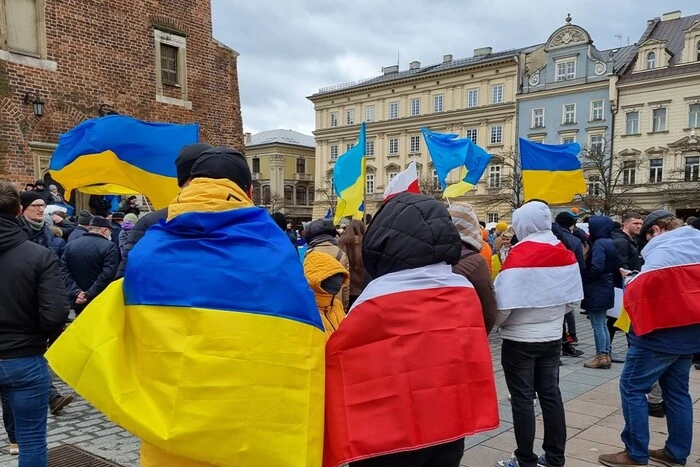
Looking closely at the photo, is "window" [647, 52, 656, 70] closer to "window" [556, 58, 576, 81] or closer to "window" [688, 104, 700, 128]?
"window" [688, 104, 700, 128]

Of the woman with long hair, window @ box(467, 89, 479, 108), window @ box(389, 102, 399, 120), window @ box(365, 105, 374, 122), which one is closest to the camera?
the woman with long hair

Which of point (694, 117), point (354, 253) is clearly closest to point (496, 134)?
point (694, 117)

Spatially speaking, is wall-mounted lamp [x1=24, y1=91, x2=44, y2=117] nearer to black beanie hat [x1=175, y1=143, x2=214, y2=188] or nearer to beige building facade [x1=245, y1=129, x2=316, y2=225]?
black beanie hat [x1=175, y1=143, x2=214, y2=188]

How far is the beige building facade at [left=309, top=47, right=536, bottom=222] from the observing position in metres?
51.9

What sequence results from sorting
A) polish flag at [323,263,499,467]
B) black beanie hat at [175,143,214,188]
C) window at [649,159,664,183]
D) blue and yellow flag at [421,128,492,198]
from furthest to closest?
window at [649,159,664,183], blue and yellow flag at [421,128,492,198], black beanie hat at [175,143,214,188], polish flag at [323,263,499,467]

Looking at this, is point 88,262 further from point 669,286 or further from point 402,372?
point 669,286

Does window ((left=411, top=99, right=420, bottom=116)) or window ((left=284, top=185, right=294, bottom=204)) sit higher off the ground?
window ((left=411, top=99, right=420, bottom=116))

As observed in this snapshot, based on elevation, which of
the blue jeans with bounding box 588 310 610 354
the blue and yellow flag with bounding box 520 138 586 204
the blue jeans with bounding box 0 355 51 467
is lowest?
the blue jeans with bounding box 588 310 610 354

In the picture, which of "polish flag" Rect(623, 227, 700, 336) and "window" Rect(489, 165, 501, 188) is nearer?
"polish flag" Rect(623, 227, 700, 336)

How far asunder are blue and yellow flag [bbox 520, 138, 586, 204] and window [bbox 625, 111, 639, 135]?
128 ft

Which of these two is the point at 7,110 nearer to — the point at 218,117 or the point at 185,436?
the point at 218,117

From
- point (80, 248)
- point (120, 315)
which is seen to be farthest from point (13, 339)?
point (80, 248)

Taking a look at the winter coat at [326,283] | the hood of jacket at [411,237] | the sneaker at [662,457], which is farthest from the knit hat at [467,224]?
the sneaker at [662,457]

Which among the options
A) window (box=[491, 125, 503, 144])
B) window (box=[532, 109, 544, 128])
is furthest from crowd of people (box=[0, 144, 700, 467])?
window (box=[491, 125, 503, 144])
